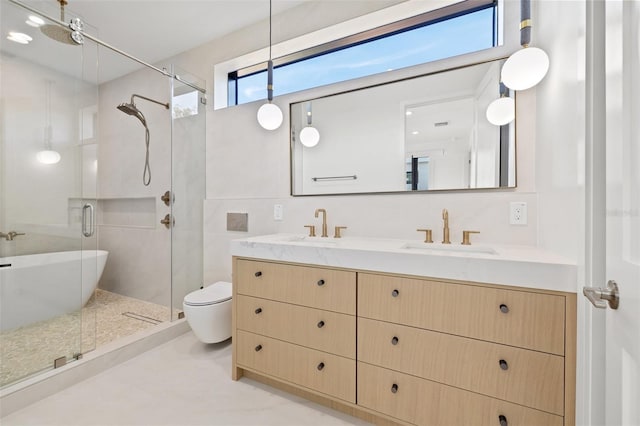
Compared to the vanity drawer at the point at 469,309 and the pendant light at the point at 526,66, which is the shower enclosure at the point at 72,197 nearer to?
the vanity drawer at the point at 469,309

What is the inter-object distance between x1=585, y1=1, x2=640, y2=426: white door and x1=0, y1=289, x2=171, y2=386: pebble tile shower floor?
2.53m

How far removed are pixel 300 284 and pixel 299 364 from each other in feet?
1.40

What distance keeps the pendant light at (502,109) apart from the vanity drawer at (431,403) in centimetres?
133

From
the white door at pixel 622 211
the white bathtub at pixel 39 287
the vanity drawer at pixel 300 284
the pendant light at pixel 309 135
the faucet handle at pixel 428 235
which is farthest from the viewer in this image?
the pendant light at pixel 309 135

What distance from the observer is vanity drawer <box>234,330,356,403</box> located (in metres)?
1.31

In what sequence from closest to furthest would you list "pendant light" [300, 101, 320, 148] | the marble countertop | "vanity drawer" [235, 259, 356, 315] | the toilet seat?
the marble countertop, "vanity drawer" [235, 259, 356, 315], the toilet seat, "pendant light" [300, 101, 320, 148]

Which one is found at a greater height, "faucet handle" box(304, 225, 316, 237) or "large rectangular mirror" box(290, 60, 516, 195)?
"large rectangular mirror" box(290, 60, 516, 195)

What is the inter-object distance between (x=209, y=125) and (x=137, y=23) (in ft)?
3.19

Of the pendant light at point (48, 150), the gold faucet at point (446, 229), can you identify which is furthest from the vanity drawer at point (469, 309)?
the pendant light at point (48, 150)

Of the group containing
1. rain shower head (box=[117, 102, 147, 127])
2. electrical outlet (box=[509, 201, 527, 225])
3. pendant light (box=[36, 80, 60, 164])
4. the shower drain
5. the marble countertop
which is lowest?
the shower drain

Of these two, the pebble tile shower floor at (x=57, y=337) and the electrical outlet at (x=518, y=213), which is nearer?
the electrical outlet at (x=518, y=213)

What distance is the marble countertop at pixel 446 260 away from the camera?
94 centimetres

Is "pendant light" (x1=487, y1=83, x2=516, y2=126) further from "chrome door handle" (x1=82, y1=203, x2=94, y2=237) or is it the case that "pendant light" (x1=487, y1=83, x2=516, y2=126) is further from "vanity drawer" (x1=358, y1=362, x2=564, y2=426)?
"chrome door handle" (x1=82, y1=203, x2=94, y2=237)

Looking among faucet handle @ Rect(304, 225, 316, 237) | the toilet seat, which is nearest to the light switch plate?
the toilet seat
